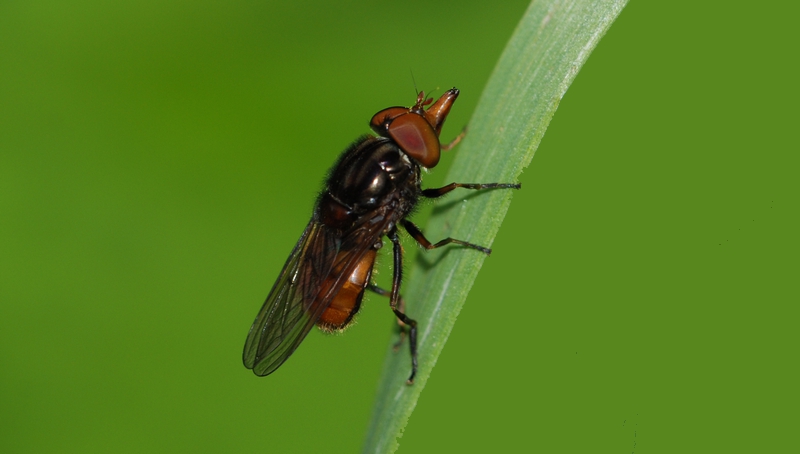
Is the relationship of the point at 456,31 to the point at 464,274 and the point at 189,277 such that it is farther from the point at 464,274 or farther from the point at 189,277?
the point at 464,274

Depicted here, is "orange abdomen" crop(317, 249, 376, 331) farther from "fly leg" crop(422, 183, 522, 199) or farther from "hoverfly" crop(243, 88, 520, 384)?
"fly leg" crop(422, 183, 522, 199)

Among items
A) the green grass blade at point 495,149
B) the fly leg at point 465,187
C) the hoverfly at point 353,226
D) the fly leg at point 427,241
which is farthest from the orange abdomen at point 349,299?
the green grass blade at point 495,149

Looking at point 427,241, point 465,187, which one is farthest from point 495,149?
point 427,241

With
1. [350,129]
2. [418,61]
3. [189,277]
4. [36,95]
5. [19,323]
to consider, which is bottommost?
[19,323]

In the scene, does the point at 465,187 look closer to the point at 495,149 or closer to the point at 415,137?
the point at 495,149

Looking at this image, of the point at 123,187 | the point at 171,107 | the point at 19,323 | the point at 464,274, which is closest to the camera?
the point at 464,274

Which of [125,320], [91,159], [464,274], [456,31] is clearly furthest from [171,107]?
[464,274]
